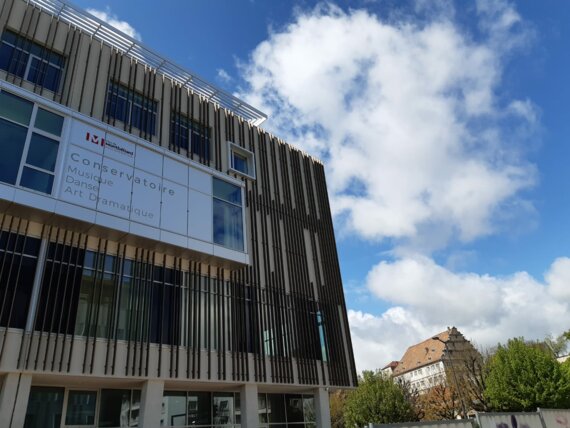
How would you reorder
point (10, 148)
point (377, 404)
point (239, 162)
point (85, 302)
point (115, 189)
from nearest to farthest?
point (10, 148), point (85, 302), point (115, 189), point (239, 162), point (377, 404)

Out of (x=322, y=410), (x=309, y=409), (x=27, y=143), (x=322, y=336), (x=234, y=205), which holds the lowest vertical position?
(x=322, y=410)

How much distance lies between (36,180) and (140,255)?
201 inches

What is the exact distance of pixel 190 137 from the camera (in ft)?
75.5

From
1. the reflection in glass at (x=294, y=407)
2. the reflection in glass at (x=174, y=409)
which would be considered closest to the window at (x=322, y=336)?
the reflection in glass at (x=294, y=407)

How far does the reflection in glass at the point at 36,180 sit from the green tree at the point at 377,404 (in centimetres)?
3872

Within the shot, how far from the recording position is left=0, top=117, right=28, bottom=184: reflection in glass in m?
14.6

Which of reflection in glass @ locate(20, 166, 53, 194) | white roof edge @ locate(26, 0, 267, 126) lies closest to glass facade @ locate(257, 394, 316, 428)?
reflection in glass @ locate(20, 166, 53, 194)

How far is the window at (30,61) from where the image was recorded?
57.4 feet

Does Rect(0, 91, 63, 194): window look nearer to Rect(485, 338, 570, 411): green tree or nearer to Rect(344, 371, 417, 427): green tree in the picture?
Rect(485, 338, 570, 411): green tree

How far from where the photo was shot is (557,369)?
34.5m

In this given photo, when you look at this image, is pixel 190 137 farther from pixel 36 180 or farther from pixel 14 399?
pixel 14 399

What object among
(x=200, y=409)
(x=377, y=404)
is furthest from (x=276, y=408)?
(x=377, y=404)

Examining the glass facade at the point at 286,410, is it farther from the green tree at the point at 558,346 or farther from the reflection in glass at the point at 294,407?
the green tree at the point at 558,346

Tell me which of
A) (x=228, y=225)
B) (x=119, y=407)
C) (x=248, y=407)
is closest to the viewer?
(x=119, y=407)
